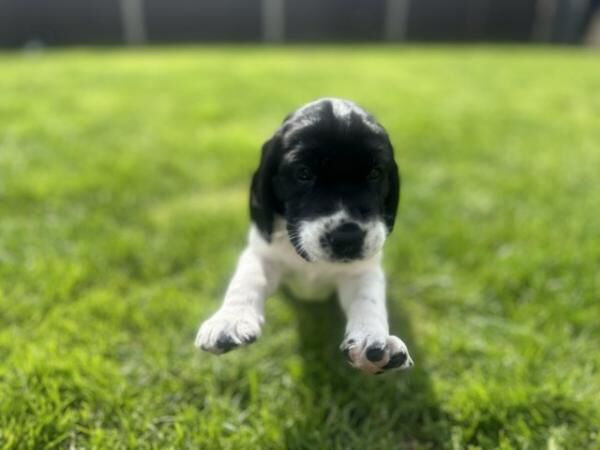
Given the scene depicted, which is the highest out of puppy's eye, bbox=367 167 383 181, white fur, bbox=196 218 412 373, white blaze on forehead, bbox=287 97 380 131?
white blaze on forehead, bbox=287 97 380 131

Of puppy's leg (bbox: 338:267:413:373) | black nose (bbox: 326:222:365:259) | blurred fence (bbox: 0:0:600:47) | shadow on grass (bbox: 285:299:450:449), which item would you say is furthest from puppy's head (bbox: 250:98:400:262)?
blurred fence (bbox: 0:0:600:47)

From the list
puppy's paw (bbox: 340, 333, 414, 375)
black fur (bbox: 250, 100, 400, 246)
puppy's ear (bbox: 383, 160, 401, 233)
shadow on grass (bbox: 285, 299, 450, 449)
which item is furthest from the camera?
shadow on grass (bbox: 285, 299, 450, 449)

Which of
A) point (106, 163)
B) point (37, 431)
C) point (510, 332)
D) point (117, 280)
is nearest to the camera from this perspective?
point (37, 431)

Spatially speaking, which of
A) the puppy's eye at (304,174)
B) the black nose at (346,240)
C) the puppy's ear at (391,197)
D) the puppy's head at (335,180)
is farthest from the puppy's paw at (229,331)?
the puppy's ear at (391,197)

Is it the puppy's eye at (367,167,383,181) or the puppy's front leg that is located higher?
the puppy's eye at (367,167,383,181)

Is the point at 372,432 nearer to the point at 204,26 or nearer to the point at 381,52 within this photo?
the point at 381,52

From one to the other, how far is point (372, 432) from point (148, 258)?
→ 2.04 meters

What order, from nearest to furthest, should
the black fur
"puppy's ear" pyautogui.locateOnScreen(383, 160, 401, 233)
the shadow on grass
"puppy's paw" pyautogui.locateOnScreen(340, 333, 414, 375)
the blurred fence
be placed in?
"puppy's paw" pyautogui.locateOnScreen(340, 333, 414, 375) → the black fur → "puppy's ear" pyautogui.locateOnScreen(383, 160, 401, 233) → the shadow on grass → the blurred fence

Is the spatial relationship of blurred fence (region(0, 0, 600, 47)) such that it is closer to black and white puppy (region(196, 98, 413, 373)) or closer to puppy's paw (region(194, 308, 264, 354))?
black and white puppy (region(196, 98, 413, 373))

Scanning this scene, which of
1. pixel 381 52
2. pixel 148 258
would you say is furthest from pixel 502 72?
pixel 148 258

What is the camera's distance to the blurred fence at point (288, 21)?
55.7 feet

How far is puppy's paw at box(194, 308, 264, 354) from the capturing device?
2.00 m

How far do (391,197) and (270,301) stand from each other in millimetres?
1384

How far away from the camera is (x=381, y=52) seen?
1524 centimetres
